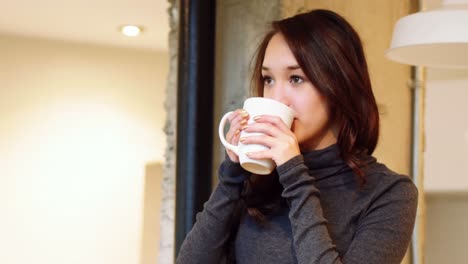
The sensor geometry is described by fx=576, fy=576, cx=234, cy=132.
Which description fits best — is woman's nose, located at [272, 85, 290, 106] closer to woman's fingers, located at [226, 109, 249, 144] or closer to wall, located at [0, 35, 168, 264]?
woman's fingers, located at [226, 109, 249, 144]

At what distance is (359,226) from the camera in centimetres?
69

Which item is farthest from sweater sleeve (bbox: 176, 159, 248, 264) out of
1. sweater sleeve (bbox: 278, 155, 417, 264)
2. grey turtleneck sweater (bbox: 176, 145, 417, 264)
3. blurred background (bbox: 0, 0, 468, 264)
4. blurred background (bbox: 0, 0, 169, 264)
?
blurred background (bbox: 0, 0, 169, 264)

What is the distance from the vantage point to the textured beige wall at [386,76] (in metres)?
1.46

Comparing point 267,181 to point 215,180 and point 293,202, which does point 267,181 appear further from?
point 215,180

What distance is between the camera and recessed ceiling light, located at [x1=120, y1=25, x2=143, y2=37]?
2480 mm

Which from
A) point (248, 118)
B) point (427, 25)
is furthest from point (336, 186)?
point (427, 25)

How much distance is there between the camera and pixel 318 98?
72 centimetres

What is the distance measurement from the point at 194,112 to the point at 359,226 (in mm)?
647

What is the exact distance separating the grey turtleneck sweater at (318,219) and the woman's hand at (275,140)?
1 centimetres

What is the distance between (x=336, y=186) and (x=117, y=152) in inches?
91.6

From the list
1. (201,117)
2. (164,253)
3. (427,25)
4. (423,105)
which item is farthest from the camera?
(423,105)

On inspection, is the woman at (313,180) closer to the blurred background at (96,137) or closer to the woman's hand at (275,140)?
the woman's hand at (275,140)

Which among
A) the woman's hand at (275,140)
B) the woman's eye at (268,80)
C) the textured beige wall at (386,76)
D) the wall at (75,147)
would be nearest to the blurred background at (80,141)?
the wall at (75,147)

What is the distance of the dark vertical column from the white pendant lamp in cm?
40
